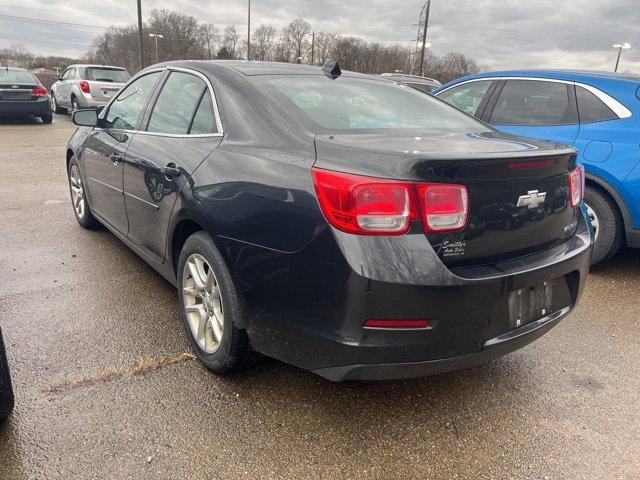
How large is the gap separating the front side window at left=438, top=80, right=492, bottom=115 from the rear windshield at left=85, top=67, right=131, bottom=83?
41.1 ft

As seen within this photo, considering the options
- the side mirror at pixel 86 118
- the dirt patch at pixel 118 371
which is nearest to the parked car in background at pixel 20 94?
the side mirror at pixel 86 118

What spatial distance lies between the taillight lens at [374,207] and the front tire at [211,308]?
741 millimetres

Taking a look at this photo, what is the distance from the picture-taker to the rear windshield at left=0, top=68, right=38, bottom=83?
13523mm

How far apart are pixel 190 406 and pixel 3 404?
2.49ft

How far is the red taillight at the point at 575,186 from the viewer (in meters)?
2.44

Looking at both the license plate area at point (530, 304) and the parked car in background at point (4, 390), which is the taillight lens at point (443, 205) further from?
the parked car in background at point (4, 390)

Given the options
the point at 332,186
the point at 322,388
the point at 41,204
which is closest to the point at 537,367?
the point at 322,388

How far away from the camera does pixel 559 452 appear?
7.22 ft

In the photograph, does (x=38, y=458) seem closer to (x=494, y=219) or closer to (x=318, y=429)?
(x=318, y=429)

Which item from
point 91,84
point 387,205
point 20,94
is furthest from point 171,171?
point 91,84

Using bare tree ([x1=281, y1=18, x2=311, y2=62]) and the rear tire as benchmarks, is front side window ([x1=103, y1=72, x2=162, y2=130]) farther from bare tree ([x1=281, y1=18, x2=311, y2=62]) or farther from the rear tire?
bare tree ([x1=281, y1=18, x2=311, y2=62])

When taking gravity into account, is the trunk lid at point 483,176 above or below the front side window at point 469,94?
below

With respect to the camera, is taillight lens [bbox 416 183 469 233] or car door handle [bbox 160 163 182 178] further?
car door handle [bbox 160 163 182 178]

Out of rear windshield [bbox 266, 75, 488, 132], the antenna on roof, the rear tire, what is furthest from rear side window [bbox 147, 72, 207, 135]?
the rear tire
